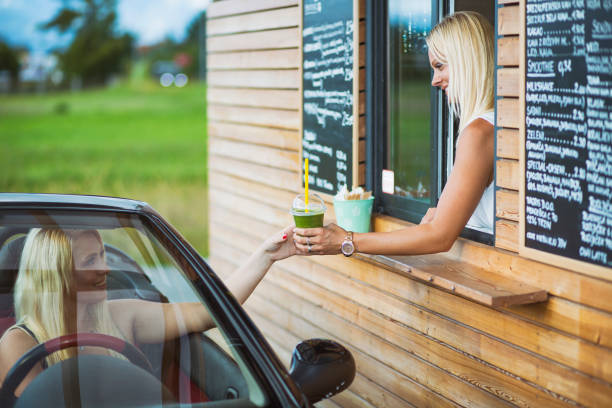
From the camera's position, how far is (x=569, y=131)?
2.54 meters

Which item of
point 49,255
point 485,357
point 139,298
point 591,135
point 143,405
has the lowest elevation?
point 485,357

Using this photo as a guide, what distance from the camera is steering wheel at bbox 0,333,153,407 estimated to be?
79.0 inches

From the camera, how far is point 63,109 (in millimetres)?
21453

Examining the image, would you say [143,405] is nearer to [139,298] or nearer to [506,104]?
[139,298]

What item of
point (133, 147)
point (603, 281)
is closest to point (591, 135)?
point (603, 281)

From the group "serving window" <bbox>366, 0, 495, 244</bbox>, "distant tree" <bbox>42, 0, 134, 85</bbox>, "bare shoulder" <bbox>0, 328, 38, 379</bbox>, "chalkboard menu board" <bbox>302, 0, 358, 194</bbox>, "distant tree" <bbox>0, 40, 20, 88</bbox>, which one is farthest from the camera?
"distant tree" <bbox>42, 0, 134, 85</bbox>

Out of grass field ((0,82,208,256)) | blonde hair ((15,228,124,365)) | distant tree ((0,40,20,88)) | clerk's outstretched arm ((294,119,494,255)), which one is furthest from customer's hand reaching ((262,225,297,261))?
distant tree ((0,40,20,88))

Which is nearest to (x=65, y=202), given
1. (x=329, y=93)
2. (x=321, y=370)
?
(x=321, y=370)

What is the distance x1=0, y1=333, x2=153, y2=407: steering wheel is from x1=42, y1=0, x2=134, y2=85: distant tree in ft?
69.8

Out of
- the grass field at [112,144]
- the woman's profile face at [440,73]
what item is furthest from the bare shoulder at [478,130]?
the grass field at [112,144]

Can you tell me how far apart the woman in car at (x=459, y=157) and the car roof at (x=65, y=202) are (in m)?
0.84

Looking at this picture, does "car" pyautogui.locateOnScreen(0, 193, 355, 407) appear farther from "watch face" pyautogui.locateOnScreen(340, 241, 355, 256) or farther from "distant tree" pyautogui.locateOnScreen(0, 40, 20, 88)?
"distant tree" pyautogui.locateOnScreen(0, 40, 20, 88)

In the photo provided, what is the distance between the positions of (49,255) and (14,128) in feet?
65.5

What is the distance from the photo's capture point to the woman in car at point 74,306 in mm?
2137
